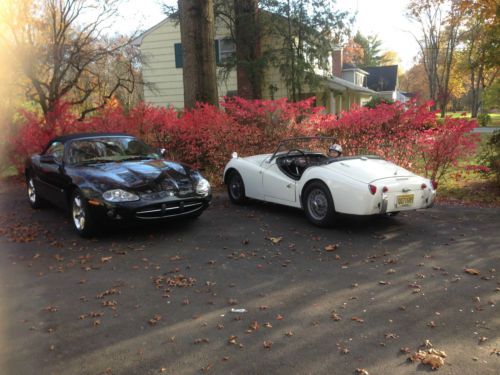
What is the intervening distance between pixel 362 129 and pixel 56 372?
773cm

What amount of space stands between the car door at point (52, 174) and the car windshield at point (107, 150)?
272mm

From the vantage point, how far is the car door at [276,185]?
6.83 metres

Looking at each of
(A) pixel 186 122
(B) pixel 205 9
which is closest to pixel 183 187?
(A) pixel 186 122

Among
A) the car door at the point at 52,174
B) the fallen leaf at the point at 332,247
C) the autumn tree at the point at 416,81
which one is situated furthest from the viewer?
the autumn tree at the point at 416,81

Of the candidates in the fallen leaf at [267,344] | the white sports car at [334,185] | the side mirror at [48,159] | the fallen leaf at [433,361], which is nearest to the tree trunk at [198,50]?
the white sports car at [334,185]

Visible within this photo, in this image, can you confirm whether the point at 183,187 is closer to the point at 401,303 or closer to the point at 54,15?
the point at 401,303

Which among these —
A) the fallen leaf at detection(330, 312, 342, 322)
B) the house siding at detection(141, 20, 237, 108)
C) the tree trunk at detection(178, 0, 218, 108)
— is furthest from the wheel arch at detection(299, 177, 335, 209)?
the house siding at detection(141, 20, 237, 108)

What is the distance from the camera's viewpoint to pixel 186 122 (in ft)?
33.0

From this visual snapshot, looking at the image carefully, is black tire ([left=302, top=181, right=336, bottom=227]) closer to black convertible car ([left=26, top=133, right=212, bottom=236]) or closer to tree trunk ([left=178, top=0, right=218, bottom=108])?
black convertible car ([left=26, top=133, right=212, bottom=236])

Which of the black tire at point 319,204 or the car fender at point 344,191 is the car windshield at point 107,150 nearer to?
the black tire at point 319,204

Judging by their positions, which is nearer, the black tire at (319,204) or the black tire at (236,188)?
the black tire at (319,204)

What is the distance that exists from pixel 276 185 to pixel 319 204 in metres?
0.96

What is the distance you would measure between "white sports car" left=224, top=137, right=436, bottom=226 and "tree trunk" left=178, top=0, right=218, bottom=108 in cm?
431

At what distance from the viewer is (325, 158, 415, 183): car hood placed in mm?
5900
